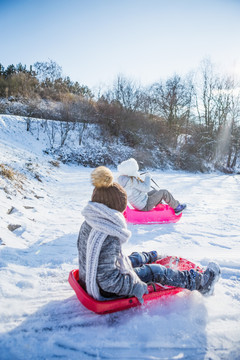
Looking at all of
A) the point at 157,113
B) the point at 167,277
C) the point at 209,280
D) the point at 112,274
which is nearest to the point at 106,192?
the point at 112,274

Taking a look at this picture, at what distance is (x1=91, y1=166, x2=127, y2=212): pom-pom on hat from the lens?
1445mm

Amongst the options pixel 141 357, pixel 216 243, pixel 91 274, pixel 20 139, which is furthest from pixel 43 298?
pixel 20 139

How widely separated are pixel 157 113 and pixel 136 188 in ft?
52.6

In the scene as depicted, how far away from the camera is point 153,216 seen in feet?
12.3

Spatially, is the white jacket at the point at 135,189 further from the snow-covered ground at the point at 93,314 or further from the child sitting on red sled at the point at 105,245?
the child sitting on red sled at the point at 105,245

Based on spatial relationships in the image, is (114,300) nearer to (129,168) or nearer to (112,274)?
(112,274)

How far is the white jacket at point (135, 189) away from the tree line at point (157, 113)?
36.3 feet

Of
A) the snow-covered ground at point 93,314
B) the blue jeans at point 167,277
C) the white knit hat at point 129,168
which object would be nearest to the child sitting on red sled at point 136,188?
the white knit hat at point 129,168

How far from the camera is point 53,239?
2891mm

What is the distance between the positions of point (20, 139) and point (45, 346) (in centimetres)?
1047

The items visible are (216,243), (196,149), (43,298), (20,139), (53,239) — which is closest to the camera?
(43,298)

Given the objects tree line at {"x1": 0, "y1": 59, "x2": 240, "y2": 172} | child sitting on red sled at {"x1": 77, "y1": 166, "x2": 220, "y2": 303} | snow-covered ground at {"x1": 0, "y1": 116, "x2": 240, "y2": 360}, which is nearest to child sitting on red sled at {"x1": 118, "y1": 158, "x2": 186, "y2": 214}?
snow-covered ground at {"x1": 0, "y1": 116, "x2": 240, "y2": 360}

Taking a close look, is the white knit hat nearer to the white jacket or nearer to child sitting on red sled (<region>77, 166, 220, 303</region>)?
the white jacket

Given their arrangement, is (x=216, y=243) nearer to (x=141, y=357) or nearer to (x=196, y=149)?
(x=141, y=357)
